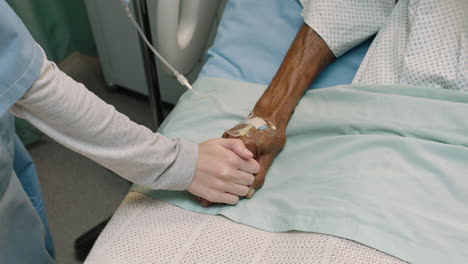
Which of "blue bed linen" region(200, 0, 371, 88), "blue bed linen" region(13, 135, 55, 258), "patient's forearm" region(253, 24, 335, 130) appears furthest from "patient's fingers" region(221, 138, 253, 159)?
"blue bed linen" region(13, 135, 55, 258)

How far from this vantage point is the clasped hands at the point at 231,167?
86 centimetres

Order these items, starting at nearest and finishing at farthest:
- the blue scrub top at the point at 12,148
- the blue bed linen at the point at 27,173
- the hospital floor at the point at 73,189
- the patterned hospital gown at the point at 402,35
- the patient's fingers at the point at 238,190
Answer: the blue scrub top at the point at 12,148 < the patient's fingers at the point at 238,190 < the patterned hospital gown at the point at 402,35 < the blue bed linen at the point at 27,173 < the hospital floor at the point at 73,189

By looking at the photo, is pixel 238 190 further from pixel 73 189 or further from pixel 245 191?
pixel 73 189

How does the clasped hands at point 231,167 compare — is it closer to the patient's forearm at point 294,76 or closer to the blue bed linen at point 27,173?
the patient's forearm at point 294,76

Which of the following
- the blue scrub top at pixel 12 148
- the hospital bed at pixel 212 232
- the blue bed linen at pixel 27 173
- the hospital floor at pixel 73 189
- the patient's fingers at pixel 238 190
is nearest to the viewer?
the blue scrub top at pixel 12 148

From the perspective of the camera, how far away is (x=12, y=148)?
1021 millimetres

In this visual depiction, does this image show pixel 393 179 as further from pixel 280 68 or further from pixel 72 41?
pixel 72 41

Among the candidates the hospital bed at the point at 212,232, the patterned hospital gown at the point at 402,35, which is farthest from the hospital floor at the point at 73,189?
the patterned hospital gown at the point at 402,35

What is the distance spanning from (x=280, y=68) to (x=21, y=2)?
1.09 meters

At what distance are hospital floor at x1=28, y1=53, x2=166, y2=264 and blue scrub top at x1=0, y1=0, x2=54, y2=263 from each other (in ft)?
1.90

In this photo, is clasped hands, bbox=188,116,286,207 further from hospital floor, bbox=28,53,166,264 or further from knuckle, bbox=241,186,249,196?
hospital floor, bbox=28,53,166,264

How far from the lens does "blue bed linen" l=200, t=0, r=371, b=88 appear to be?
1.18 meters

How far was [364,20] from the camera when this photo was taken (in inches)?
46.5

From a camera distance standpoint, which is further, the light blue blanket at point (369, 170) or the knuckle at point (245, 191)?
the knuckle at point (245, 191)
